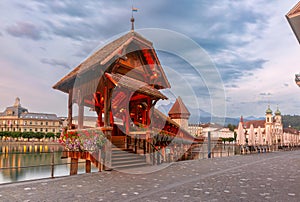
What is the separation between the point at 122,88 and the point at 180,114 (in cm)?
1990

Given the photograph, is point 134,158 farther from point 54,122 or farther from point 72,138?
point 54,122

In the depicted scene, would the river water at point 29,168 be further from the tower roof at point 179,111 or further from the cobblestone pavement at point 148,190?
the tower roof at point 179,111

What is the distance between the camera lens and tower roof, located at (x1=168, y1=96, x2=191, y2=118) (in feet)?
107

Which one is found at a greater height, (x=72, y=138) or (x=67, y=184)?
(x=72, y=138)

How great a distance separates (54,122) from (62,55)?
98057 millimetres

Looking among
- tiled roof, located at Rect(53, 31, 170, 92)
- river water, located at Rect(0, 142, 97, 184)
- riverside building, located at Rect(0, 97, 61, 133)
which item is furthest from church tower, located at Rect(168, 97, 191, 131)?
riverside building, located at Rect(0, 97, 61, 133)

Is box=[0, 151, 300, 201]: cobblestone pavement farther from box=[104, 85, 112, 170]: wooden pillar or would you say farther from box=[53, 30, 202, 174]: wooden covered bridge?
box=[53, 30, 202, 174]: wooden covered bridge

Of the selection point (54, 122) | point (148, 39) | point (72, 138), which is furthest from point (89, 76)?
point (54, 122)

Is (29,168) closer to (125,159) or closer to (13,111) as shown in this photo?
(125,159)

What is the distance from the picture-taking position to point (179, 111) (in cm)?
3275

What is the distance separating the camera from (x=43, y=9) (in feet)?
51.8

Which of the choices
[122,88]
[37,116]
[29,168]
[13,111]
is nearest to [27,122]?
[37,116]

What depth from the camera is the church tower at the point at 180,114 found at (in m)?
32.2

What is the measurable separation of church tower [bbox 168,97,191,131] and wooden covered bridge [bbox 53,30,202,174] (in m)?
15.4
